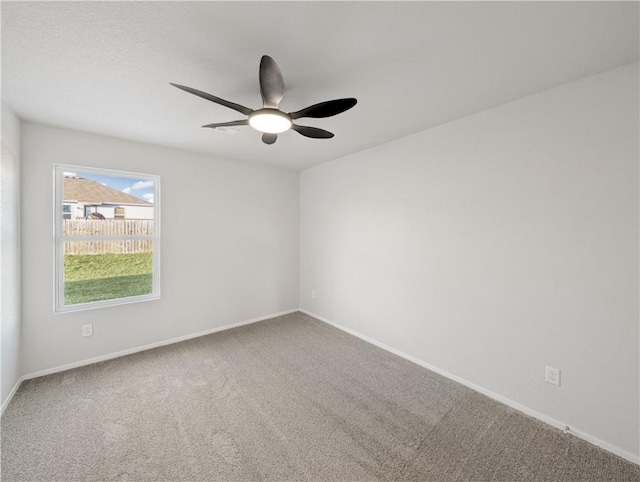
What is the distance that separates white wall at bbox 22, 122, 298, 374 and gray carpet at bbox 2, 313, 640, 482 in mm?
423

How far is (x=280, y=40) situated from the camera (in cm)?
144

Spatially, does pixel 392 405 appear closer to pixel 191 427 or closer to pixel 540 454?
pixel 540 454

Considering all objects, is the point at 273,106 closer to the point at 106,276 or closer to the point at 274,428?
the point at 274,428

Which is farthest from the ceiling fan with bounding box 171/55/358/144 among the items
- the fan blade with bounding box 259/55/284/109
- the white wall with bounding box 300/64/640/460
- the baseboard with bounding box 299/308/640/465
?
the baseboard with bounding box 299/308/640/465

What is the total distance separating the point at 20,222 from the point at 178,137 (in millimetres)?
1636

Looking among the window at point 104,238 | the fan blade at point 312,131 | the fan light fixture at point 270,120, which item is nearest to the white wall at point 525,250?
the fan blade at point 312,131

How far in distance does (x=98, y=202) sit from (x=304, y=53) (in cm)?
283

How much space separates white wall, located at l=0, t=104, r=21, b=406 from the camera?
6.81ft

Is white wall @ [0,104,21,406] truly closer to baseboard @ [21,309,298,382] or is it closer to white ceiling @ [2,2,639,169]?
baseboard @ [21,309,298,382]

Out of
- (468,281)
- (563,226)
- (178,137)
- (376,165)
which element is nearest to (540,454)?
(468,281)

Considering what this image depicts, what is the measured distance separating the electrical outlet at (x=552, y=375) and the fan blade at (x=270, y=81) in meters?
2.73

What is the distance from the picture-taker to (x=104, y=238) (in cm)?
293

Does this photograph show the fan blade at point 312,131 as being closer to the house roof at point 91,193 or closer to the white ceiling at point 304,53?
the white ceiling at point 304,53

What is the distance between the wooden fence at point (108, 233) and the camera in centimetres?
278
